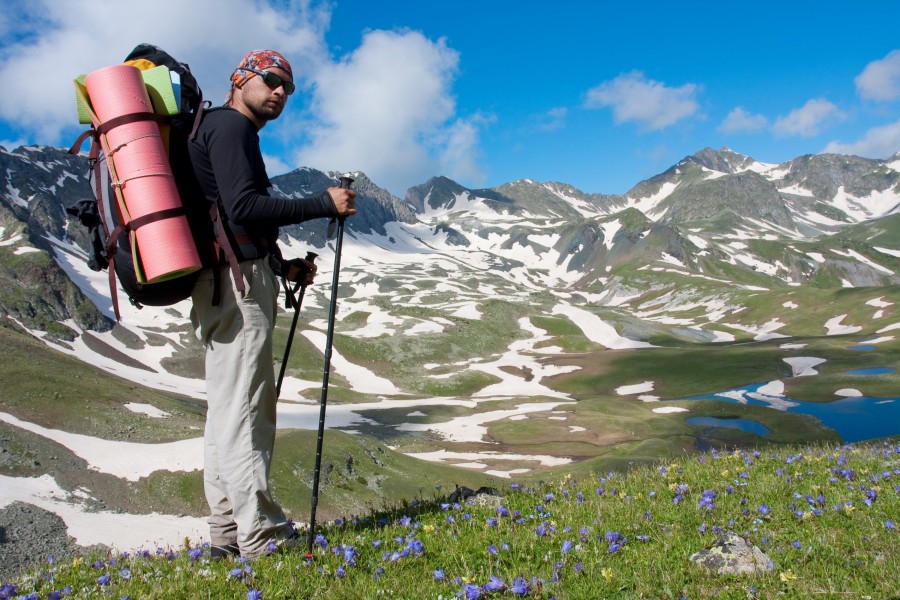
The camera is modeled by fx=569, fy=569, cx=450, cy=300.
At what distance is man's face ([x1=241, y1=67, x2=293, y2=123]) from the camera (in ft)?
24.8

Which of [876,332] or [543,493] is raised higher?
[876,332]

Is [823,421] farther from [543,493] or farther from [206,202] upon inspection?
[206,202]

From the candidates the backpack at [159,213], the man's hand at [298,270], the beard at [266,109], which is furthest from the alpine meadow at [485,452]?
the beard at [266,109]

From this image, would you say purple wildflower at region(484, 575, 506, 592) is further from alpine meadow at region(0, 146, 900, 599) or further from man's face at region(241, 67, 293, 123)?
man's face at region(241, 67, 293, 123)

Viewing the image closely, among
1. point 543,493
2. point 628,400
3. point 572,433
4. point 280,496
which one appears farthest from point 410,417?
point 543,493

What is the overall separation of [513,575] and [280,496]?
38406 mm

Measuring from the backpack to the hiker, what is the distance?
16cm

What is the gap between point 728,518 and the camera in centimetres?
716

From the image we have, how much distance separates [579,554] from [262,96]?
6.87m

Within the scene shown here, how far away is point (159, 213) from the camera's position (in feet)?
22.1

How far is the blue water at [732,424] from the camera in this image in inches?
2933

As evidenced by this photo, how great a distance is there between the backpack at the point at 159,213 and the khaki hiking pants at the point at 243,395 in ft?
1.00

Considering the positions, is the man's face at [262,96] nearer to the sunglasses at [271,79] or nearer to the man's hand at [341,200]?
the sunglasses at [271,79]

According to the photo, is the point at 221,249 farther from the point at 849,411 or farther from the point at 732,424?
the point at 849,411
